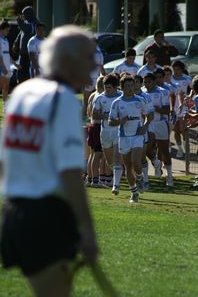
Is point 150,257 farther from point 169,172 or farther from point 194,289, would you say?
point 169,172

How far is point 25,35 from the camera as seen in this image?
2327 centimetres

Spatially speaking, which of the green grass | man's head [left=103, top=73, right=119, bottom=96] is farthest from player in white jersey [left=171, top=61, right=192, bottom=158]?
the green grass

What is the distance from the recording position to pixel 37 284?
16.7 ft

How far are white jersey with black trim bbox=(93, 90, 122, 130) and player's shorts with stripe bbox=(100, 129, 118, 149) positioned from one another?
6 cm

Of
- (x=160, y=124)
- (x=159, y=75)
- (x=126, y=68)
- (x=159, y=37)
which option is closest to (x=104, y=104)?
(x=160, y=124)

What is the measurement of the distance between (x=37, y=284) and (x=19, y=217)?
341 millimetres

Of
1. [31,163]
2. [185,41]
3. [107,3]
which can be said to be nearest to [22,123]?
[31,163]

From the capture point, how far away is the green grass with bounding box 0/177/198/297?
814 centimetres

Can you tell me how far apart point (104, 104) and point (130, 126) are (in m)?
1.69

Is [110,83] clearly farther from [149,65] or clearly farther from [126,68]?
[126,68]

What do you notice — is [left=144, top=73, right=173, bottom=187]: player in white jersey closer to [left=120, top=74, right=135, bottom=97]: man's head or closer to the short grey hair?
[left=120, top=74, right=135, bottom=97]: man's head

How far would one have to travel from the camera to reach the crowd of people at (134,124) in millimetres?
14562

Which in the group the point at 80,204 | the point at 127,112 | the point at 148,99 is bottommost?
the point at 148,99

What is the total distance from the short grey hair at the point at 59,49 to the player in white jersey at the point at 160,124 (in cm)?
1167
